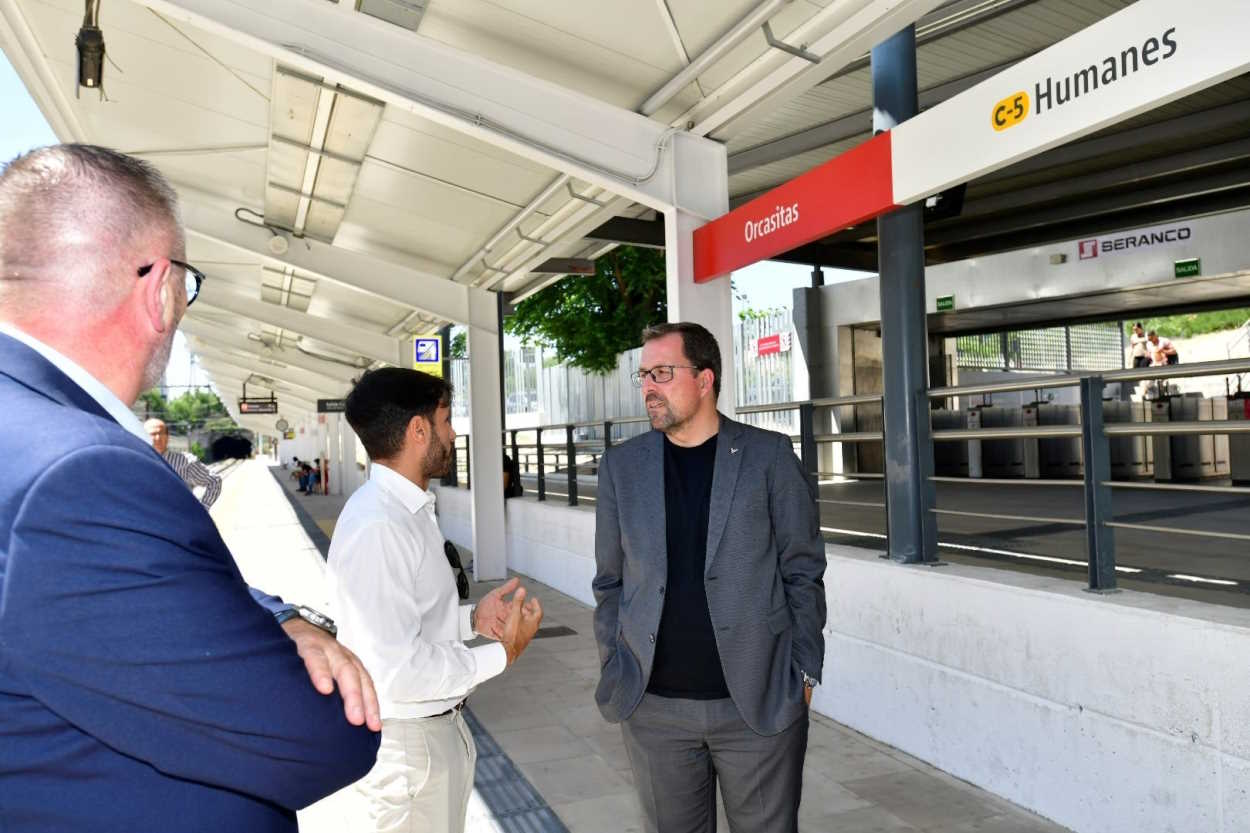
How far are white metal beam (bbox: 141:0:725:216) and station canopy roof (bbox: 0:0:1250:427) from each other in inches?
0.5

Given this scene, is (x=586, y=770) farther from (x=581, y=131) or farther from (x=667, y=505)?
(x=581, y=131)

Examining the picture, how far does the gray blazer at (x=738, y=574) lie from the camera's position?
8.89ft

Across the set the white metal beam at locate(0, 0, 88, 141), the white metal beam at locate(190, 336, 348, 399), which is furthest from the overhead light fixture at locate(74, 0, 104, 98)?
the white metal beam at locate(190, 336, 348, 399)

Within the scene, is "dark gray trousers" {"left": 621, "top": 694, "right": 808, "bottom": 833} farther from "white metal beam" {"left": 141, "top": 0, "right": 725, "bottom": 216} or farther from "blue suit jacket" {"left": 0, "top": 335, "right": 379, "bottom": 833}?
"white metal beam" {"left": 141, "top": 0, "right": 725, "bottom": 216}

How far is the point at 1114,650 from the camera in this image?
12.4 feet

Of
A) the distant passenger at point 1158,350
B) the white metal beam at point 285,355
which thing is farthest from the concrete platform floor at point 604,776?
the white metal beam at point 285,355

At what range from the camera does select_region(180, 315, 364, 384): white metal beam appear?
79.5 ft

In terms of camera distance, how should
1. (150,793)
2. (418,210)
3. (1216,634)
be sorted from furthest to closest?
(418,210) < (1216,634) < (150,793)

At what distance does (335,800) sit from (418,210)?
A: 626 centimetres

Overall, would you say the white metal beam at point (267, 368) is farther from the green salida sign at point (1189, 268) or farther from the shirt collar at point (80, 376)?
the shirt collar at point (80, 376)

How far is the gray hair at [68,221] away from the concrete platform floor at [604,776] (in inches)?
150

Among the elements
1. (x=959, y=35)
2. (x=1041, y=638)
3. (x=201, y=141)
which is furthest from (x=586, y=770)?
(x=959, y=35)

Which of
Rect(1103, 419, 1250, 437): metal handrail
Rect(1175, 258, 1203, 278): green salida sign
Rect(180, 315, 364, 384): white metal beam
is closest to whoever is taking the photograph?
Rect(1103, 419, 1250, 437): metal handrail

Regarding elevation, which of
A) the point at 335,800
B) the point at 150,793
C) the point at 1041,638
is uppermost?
the point at 150,793
